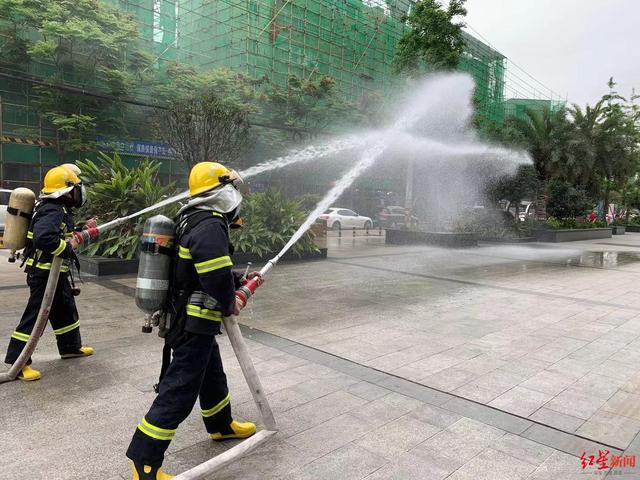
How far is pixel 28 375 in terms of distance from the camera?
404 cm

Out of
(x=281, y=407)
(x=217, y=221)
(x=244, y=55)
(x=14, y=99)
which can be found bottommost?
(x=281, y=407)

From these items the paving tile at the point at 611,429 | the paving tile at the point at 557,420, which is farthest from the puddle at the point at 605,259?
the paving tile at the point at 557,420

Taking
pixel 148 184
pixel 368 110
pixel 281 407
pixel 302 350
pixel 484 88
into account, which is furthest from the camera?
pixel 484 88

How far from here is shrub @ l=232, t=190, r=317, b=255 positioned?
11031 mm

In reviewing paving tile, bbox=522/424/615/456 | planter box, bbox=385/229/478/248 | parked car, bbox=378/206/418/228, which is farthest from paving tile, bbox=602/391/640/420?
parked car, bbox=378/206/418/228

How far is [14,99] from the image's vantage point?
21.0 m

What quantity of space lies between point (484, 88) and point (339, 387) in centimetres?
4033

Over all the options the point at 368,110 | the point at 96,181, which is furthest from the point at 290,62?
the point at 96,181

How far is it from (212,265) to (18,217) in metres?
2.45

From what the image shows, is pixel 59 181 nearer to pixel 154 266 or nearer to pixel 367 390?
pixel 154 266

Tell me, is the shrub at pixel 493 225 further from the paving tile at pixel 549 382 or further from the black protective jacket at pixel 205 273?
the black protective jacket at pixel 205 273

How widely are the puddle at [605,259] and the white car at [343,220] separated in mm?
11924

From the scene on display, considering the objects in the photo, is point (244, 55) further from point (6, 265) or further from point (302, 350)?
point (302, 350)

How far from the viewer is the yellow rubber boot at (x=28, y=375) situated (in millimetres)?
4027
